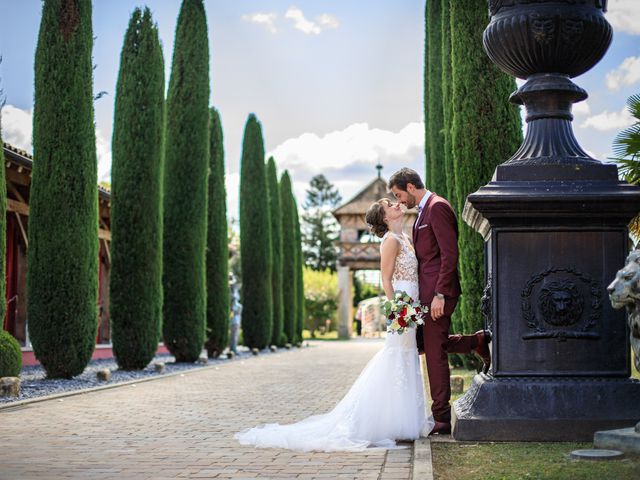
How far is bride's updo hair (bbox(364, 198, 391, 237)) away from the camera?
6.80 metres

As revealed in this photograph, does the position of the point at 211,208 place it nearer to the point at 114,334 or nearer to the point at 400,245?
the point at 114,334

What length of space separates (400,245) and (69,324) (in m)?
8.10

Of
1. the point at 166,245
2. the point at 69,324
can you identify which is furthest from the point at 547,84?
the point at 166,245

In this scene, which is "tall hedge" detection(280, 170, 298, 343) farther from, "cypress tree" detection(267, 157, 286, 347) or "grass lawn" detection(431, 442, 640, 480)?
"grass lawn" detection(431, 442, 640, 480)

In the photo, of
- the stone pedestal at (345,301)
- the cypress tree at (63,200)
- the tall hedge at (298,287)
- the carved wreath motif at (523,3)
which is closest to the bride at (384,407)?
the carved wreath motif at (523,3)

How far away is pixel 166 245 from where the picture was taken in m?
18.8

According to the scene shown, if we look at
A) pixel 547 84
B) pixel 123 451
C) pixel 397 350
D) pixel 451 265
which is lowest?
pixel 123 451

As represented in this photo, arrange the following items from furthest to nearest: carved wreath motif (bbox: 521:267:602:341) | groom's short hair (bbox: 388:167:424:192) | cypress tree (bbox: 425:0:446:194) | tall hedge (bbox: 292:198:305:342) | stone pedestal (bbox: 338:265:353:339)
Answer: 1. stone pedestal (bbox: 338:265:353:339)
2. tall hedge (bbox: 292:198:305:342)
3. cypress tree (bbox: 425:0:446:194)
4. groom's short hair (bbox: 388:167:424:192)
5. carved wreath motif (bbox: 521:267:602:341)

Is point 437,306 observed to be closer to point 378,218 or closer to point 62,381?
point 378,218

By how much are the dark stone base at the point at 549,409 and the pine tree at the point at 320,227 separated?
2623 inches

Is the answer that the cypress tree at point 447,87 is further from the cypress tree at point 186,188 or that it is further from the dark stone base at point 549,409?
the dark stone base at point 549,409

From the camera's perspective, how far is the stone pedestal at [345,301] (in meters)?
44.4

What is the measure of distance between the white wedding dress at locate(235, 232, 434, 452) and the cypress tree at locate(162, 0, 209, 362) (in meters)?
12.4

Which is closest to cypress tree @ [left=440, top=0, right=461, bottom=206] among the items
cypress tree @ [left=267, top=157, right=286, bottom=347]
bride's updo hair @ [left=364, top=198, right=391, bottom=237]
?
bride's updo hair @ [left=364, top=198, right=391, bottom=237]
